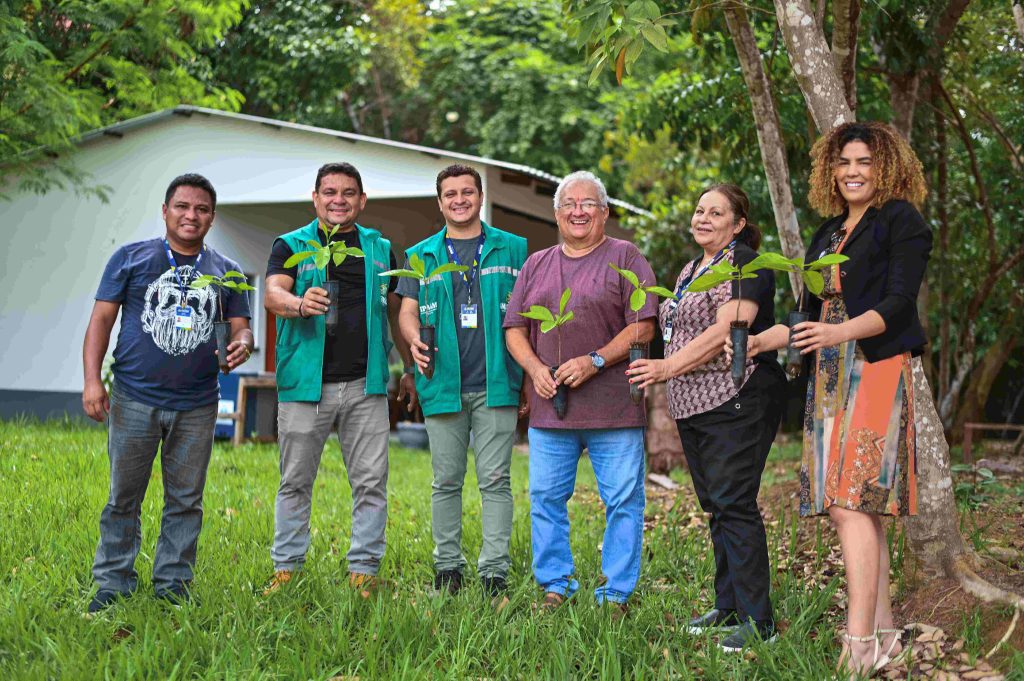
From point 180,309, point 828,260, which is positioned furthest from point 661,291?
point 180,309

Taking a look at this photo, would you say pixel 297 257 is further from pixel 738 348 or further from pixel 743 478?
pixel 743 478

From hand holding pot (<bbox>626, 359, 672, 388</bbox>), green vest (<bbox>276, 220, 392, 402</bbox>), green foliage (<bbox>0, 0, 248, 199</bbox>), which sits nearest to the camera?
hand holding pot (<bbox>626, 359, 672, 388</bbox>)

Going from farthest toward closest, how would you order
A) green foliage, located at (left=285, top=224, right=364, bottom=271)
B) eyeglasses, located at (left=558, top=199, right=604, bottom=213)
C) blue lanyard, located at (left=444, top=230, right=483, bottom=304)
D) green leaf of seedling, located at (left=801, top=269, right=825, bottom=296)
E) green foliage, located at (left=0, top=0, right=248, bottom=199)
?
green foliage, located at (left=0, top=0, right=248, bottom=199), blue lanyard, located at (left=444, top=230, right=483, bottom=304), eyeglasses, located at (left=558, top=199, right=604, bottom=213), green foliage, located at (left=285, top=224, right=364, bottom=271), green leaf of seedling, located at (left=801, top=269, right=825, bottom=296)

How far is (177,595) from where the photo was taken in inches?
177

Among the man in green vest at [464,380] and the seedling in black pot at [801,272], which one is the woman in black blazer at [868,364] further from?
the man in green vest at [464,380]

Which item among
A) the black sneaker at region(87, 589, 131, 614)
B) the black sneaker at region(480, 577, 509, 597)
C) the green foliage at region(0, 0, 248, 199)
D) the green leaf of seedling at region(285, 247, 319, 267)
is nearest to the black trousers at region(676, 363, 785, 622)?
the black sneaker at region(480, 577, 509, 597)

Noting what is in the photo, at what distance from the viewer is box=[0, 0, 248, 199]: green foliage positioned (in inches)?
408

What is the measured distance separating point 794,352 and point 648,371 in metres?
0.66

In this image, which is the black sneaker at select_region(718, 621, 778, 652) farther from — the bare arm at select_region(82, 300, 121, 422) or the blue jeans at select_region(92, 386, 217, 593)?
the bare arm at select_region(82, 300, 121, 422)

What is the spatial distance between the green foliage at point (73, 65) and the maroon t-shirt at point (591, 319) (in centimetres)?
724

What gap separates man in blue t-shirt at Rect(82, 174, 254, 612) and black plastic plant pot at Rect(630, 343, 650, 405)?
1.74 metres

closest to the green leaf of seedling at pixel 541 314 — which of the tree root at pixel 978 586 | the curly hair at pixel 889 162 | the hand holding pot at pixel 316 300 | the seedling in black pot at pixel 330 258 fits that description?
the seedling in black pot at pixel 330 258

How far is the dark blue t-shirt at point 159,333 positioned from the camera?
4500 millimetres

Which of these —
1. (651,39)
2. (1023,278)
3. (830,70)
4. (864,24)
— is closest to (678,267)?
(1023,278)
